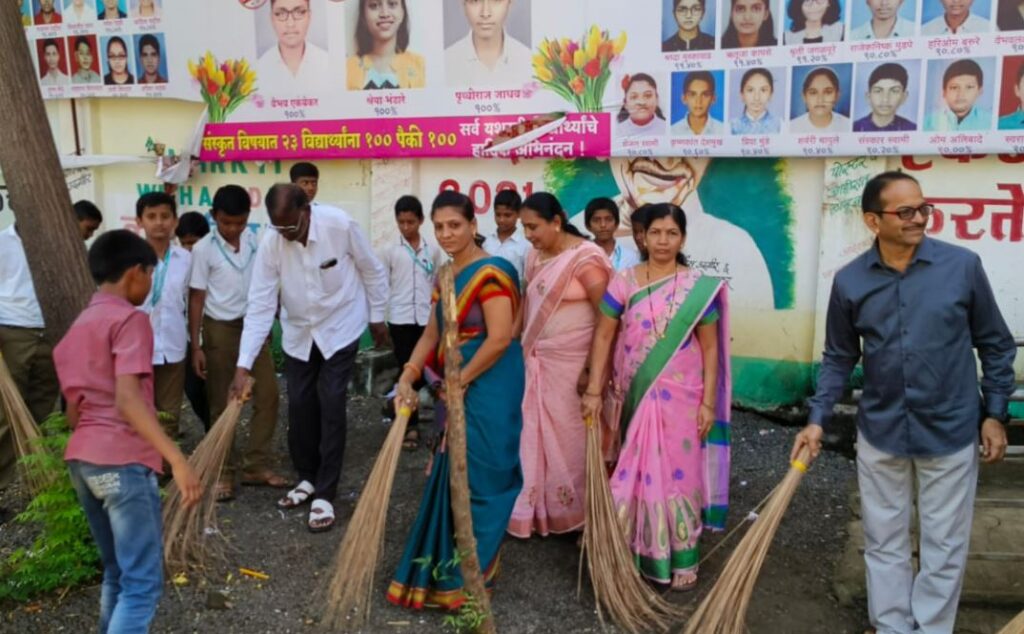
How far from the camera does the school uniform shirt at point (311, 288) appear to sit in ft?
14.3

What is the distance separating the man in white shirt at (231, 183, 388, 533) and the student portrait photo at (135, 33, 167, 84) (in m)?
3.86

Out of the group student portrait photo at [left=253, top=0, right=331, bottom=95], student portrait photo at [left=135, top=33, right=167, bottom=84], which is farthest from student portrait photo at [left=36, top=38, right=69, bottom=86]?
student portrait photo at [left=253, top=0, right=331, bottom=95]

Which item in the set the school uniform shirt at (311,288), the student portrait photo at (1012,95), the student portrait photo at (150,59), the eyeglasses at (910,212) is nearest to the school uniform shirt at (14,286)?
the school uniform shirt at (311,288)

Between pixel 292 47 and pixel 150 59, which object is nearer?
pixel 292 47

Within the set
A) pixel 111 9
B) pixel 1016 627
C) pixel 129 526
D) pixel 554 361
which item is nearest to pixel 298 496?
pixel 554 361

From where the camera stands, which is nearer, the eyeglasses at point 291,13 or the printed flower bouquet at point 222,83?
the eyeglasses at point 291,13

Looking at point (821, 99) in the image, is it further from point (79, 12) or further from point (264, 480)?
point (79, 12)

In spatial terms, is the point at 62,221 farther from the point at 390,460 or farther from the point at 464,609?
the point at 464,609

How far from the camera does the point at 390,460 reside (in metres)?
3.25

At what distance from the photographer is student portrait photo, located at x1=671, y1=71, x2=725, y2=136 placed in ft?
19.0

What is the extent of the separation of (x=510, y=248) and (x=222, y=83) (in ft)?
10.3

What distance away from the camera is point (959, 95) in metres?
5.23

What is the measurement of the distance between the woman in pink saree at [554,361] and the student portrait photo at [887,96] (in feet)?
7.54

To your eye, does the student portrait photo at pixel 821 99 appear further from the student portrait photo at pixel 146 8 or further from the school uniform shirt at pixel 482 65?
the student portrait photo at pixel 146 8
